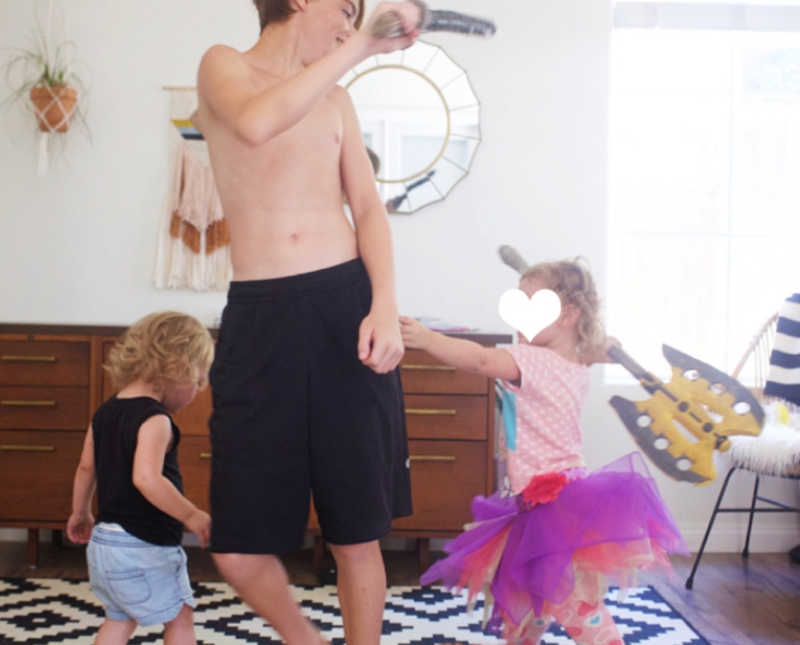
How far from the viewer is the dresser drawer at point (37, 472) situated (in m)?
2.89

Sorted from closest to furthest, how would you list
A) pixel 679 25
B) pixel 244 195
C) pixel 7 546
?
1. pixel 244 195
2. pixel 7 546
3. pixel 679 25

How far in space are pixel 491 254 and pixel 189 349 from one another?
5.65 ft

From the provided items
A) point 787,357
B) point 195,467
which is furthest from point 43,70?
point 787,357

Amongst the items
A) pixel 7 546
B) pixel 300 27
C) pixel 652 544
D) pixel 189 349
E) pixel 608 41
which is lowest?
pixel 7 546

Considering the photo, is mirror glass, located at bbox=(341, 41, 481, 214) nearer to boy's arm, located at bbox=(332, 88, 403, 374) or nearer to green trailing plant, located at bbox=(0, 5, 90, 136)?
green trailing plant, located at bbox=(0, 5, 90, 136)

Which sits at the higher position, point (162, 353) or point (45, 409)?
point (162, 353)

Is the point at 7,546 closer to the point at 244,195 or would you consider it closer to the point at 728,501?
the point at 244,195

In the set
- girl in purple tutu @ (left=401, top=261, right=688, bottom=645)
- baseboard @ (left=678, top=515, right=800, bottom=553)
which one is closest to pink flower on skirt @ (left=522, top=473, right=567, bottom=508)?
girl in purple tutu @ (left=401, top=261, right=688, bottom=645)

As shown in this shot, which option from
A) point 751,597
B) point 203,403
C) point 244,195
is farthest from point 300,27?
point 751,597

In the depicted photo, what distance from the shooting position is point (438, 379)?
287cm

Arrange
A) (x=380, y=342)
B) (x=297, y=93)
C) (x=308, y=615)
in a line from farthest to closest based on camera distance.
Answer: (x=308, y=615) → (x=380, y=342) → (x=297, y=93)

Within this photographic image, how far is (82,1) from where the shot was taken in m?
3.33

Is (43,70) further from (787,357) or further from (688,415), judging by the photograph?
(787,357)

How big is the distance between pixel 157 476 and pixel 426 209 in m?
1.88
